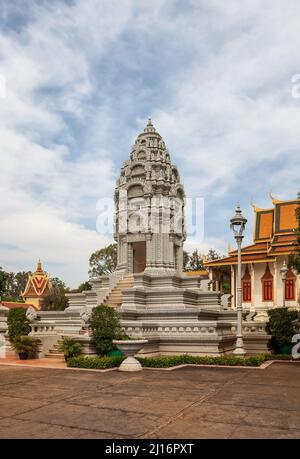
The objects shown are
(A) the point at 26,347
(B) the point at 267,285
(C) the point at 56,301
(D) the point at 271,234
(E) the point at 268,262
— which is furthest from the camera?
(C) the point at 56,301

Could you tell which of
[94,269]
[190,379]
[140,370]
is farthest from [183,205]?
[94,269]

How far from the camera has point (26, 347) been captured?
18.4 metres

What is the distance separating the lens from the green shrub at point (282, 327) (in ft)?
67.3

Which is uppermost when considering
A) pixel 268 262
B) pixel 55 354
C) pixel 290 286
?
pixel 268 262

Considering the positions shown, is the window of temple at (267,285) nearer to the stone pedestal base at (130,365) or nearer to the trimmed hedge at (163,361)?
the trimmed hedge at (163,361)

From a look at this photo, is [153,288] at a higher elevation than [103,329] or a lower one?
higher

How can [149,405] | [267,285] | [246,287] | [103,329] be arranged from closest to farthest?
[149,405]
[103,329]
[267,285]
[246,287]

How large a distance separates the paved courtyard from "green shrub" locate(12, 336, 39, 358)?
4.39 metres

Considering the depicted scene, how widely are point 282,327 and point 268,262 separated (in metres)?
21.9

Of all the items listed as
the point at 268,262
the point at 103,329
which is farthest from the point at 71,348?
the point at 268,262

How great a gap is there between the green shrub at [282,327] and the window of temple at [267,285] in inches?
826

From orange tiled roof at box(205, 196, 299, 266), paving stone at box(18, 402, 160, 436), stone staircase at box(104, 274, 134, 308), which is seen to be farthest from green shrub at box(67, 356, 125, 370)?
orange tiled roof at box(205, 196, 299, 266)

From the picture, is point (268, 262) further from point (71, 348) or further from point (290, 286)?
point (71, 348)
